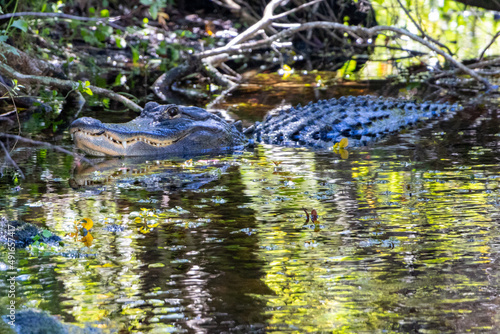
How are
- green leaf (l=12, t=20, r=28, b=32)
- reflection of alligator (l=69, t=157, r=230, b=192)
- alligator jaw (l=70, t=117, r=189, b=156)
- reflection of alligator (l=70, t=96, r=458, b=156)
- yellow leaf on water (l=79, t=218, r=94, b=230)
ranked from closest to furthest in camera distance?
yellow leaf on water (l=79, t=218, r=94, b=230) → green leaf (l=12, t=20, r=28, b=32) → reflection of alligator (l=69, t=157, r=230, b=192) → alligator jaw (l=70, t=117, r=189, b=156) → reflection of alligator (l=70, t=96, r=458, b=156)

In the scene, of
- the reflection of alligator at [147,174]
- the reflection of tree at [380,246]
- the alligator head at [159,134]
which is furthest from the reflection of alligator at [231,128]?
the reflection of tree at [380,246]

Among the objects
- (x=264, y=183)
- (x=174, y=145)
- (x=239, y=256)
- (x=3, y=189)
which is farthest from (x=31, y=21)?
(x=239, y=256)

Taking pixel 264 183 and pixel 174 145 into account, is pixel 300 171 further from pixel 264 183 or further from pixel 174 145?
pixel 174 145

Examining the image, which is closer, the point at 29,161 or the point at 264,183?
→ the point at 264,183

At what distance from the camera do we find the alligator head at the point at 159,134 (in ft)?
21.0

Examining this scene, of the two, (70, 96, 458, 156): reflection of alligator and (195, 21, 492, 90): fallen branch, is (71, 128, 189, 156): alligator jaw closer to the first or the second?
(70, 96, 458, 156): reflection of alligator

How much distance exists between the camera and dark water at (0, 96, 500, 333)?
280cm

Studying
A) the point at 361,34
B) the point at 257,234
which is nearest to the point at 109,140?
the point at 257,234

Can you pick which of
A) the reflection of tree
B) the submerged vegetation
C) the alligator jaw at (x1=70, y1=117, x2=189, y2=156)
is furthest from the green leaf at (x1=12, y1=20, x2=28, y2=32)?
the reflection of tree

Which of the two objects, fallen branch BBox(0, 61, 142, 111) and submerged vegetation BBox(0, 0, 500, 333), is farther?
fallen branch BBox(0, 61, 142, 111)

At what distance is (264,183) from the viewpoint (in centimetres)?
536

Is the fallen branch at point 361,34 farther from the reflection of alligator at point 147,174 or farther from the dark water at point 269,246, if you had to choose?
the reflection of alligator at point 147,174

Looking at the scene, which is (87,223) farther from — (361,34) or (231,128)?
(361,34)

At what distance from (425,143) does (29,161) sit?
4047 mm
